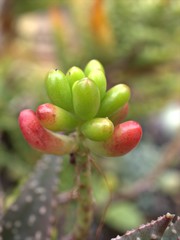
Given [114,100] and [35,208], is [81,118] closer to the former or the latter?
[114,100]

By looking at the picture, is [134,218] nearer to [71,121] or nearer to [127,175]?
[127,175]

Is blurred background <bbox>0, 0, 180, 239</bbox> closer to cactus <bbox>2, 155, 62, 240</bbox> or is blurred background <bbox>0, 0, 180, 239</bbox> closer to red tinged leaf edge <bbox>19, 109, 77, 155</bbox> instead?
cactus <bbox>2, 155, 62, 240</bbox>

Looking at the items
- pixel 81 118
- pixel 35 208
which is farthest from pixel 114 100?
pixel 35 208

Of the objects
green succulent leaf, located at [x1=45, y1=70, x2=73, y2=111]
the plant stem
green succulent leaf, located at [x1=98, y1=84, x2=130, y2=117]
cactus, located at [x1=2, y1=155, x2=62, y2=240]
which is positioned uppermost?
green succulent leaf, located at [x1=45, y1=70, x2=73, y2=111]

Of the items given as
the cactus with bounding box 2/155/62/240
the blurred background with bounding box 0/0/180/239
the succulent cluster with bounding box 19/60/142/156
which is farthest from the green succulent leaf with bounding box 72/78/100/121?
the blurred background with bounding box 0/0/180/239

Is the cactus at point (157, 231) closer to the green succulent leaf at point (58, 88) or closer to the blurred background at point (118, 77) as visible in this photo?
the green succulent leaf at point (58, 88)

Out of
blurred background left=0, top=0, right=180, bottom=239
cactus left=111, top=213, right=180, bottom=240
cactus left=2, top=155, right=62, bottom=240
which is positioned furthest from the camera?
blurred background left=0, top=0, right=180, bottom=239

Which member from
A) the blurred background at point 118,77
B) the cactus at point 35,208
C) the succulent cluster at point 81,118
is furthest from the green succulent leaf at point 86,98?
the blurred background at point 118,77
